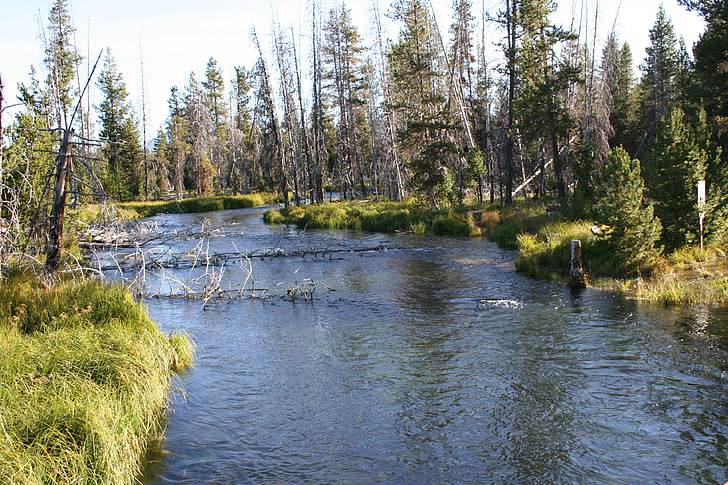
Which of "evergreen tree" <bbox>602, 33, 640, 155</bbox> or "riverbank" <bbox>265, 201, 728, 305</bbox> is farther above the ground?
"evergreen tree" <bbox>602, 33, 640, 155</bbox>

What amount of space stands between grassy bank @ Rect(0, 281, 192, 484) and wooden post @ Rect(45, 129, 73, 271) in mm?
659

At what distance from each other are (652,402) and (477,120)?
3173cm

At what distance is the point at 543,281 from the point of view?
1484 cm

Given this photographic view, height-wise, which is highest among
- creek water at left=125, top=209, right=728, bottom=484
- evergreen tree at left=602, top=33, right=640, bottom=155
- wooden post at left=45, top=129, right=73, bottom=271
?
evergreen tree at left=602, top=33, right=640, bottom=155

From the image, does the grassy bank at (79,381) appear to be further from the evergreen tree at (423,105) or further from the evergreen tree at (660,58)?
the evergreen tree at (660,58)

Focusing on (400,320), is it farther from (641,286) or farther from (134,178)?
(134,178)

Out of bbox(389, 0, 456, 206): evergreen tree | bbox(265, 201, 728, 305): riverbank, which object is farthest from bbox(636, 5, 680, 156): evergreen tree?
bbox(265, 201, 728, 305): riverbank

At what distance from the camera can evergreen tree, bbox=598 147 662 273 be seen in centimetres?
1244

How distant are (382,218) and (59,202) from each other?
20517mm

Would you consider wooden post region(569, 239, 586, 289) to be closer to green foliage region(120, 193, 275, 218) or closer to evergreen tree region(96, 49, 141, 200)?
green foliage region(120, 193, 275, 218)

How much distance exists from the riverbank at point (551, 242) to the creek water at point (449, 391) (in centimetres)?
82

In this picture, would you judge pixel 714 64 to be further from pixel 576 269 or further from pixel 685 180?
pixel 576 269

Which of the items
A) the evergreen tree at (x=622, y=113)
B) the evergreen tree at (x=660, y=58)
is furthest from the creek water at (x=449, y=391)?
the evergreen tree at (x=660, y=58)

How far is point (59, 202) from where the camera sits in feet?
29.3
